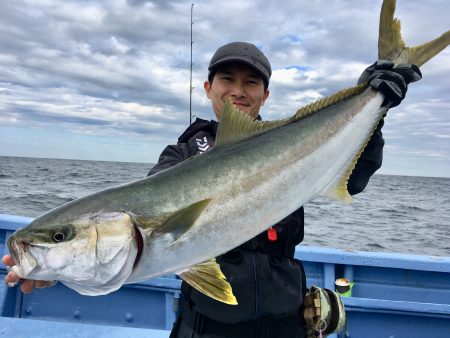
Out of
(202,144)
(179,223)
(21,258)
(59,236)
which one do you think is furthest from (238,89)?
(21,258)

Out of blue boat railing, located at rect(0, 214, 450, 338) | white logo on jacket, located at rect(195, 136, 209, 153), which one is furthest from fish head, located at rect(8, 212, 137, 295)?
blue boat railing, located at rect(0, 214, 450, 338)

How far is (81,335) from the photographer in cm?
402

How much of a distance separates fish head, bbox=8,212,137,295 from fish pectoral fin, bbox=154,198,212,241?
6.5 inches

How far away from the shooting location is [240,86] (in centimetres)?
330

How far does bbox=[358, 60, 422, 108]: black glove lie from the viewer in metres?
3.03

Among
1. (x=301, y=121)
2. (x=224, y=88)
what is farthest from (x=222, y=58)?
(x=301, y=121)

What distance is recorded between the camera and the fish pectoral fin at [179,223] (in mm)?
2172

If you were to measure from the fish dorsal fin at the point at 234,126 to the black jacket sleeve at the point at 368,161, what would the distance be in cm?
100

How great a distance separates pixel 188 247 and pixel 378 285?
4.33 meters

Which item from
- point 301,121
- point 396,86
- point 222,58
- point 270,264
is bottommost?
point 270,264

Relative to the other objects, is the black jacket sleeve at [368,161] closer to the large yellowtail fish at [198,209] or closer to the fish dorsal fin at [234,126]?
the large yellowtail fish at [198,209]

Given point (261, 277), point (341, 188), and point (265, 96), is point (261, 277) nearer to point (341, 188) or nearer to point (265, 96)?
point (341, 188)

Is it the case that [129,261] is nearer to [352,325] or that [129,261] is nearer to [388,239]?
[352,325]

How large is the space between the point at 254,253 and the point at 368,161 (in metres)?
1.18
